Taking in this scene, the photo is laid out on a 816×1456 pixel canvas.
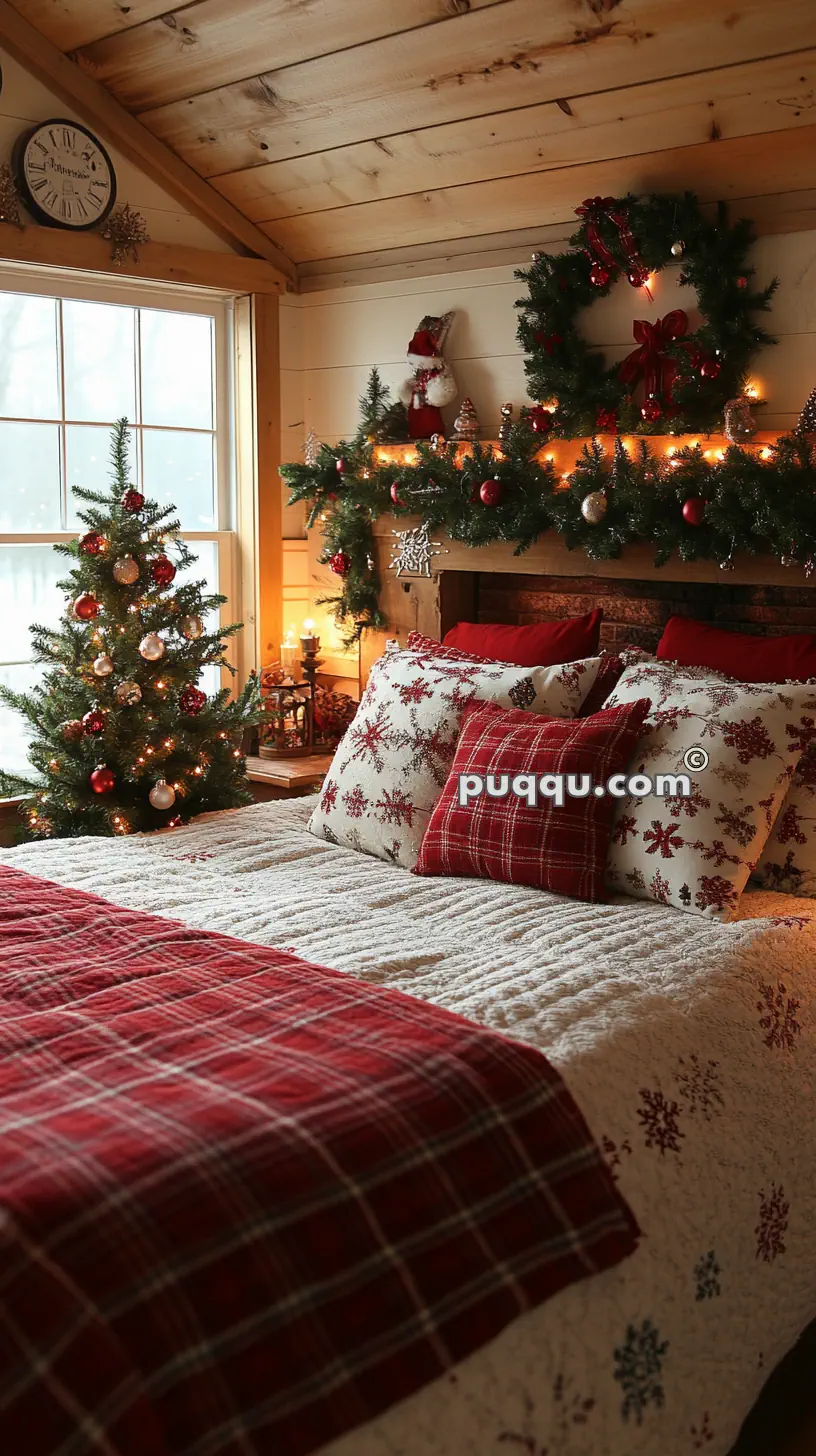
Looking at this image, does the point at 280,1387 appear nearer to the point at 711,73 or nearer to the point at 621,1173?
the point at 621,1173

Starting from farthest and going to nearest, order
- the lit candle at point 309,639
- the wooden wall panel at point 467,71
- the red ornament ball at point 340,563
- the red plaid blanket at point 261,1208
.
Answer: the lit candle at point 309,639 < the red ornament ball at point 340,563 < the wooden wall panel at point 467,71 < the red plaid blanket at point 261,1208

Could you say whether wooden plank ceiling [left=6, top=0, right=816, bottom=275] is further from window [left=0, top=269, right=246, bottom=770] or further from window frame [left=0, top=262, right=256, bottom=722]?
window [left=0, top=269, right=246, bottom=770]

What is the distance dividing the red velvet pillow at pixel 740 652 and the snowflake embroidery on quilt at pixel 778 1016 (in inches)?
33.3

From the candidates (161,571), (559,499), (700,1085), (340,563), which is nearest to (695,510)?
(559,499)

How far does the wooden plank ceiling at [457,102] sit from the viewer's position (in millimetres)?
2777

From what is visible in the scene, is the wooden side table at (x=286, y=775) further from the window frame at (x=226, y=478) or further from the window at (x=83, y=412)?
the window at (x=83, y=412)

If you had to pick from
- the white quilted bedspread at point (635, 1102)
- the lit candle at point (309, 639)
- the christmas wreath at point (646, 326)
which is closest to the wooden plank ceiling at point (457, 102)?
the christmas wreath at point (646, 326)

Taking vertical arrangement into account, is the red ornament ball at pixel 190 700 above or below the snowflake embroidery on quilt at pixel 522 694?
below

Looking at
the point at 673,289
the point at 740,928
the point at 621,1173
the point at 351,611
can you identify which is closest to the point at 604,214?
the point at 673,289

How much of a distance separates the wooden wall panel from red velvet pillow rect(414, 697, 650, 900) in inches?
55.4

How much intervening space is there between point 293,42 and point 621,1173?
281cm

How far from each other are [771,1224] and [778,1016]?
34 cm

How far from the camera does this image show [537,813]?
8.15 ft

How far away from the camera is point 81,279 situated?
12.4 ft
